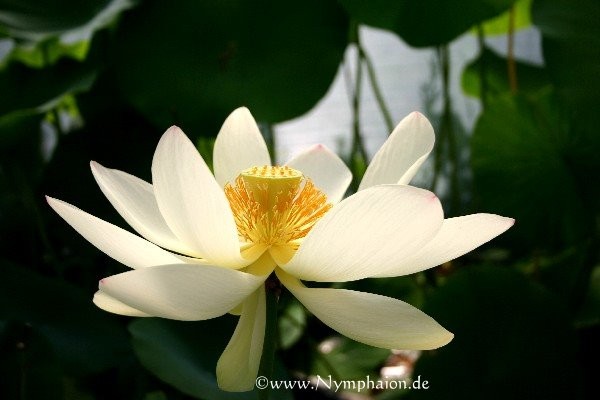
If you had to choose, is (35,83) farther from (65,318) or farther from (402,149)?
(402,149)

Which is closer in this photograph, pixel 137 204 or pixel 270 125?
pixel 137 204

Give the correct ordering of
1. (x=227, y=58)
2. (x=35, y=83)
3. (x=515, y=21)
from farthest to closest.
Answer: (x=515, y=21) → (x=35, y=83) → (x=227, y=58)

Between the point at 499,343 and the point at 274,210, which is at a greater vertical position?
the point at 274,210

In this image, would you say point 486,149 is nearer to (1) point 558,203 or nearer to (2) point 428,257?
(1) point 558,203

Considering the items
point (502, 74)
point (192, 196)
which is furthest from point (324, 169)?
point (502, 74)

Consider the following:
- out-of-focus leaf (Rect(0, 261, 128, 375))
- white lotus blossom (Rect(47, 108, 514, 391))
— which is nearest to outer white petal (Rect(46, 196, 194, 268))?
white lotus blossom (Rect(47, 108, 514, 391))

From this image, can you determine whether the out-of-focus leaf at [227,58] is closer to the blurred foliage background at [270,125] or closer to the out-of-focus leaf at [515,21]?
the blurred foliage background at [270,125]

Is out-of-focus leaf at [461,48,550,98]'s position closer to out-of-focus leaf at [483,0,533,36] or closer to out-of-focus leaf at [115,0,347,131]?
out-of-focus leaf at [483,0,533,36]

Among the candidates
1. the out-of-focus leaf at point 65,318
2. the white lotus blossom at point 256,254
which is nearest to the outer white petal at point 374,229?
the white lotus blossom at point 256,254
